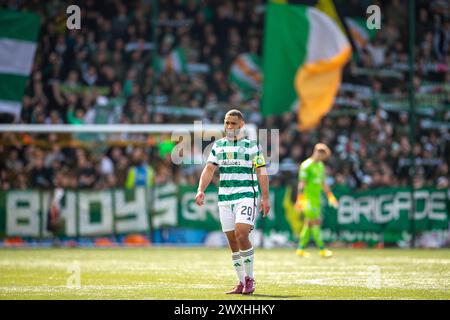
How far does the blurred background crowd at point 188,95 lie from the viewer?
90.5 feet

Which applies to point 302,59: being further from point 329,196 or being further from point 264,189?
point 264,189

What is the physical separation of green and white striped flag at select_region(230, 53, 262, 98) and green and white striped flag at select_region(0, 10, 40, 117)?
295 inches

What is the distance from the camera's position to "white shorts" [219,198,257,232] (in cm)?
1334

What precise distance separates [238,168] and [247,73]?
Answer: 19.5m

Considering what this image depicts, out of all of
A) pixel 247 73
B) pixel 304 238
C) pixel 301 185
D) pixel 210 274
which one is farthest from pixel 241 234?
pixel 247 73

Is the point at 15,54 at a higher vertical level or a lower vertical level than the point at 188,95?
higher

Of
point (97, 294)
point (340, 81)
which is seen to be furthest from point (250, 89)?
point (97, 294)

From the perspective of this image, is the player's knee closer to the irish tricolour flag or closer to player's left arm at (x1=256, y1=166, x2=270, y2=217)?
player's left arm at (x1=256, y1=166, x2=270, y2=217)

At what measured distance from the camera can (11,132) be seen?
2681cm

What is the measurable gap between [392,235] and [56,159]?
9935 mm

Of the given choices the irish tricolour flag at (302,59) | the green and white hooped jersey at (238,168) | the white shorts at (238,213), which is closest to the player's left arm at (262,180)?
the green and white hooped jersey at (238,168)

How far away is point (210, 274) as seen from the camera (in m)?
16.9

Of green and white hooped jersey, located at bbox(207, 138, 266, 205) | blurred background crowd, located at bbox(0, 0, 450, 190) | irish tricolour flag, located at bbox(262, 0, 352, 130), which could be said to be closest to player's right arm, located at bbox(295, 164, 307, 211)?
blurred background crowd, located at bbox(0, 0, 450, 190)

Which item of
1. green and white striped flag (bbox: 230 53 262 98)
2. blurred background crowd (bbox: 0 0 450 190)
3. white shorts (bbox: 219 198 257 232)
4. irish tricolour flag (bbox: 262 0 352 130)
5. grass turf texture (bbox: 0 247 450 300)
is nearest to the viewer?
grass turf texture (bbox: 0 247 450 300)
